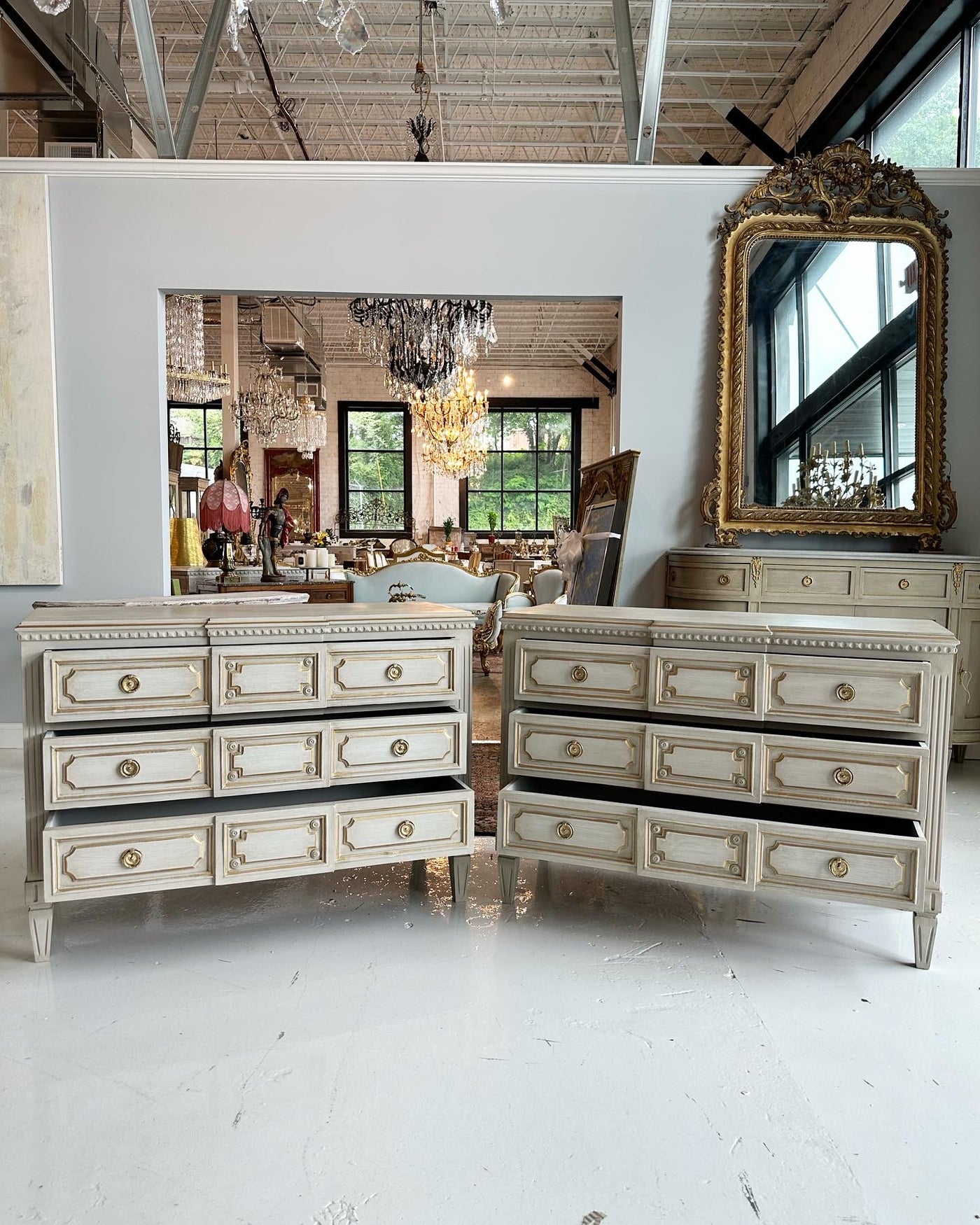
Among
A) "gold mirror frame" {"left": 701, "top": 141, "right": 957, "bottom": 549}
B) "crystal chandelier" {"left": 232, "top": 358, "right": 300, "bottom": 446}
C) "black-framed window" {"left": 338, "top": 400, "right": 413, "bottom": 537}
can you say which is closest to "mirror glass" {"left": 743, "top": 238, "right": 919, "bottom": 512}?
"gold mirror frame" {"left": 701, "top": 141, "right": 957, "bottom": 549}

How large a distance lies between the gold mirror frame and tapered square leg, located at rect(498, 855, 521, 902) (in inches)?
103

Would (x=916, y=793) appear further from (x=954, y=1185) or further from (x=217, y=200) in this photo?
(x=217, y=200)

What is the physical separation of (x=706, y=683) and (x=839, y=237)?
3.40m

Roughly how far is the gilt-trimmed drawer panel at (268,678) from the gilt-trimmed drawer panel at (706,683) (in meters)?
1.01

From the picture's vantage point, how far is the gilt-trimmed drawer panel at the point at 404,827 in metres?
2.61

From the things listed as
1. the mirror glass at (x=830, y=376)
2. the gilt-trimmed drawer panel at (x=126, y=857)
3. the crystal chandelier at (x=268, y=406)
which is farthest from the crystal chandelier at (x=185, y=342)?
the gilt-trimmed drawer panel at (x=126, y=857)

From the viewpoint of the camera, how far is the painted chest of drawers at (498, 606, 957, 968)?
239 cm

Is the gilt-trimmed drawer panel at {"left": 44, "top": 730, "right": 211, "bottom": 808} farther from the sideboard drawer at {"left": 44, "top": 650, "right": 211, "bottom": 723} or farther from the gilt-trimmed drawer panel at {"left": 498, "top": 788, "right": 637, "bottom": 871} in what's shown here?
the gilt-trimmed drawer panel at {"left": 498, "top": 788, "right": 637, "bottom": 871}

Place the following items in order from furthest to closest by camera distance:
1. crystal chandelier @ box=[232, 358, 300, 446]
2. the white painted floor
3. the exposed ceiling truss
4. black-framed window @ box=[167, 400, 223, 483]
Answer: black-framed window @ box=[167, 400, 223, 483]
crystal chandelier @ box=[232, 358, 300, 446]
the exposed ceiling truss
the white painted floor

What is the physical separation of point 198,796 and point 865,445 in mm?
3998

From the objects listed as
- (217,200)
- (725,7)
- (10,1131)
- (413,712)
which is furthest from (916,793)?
(725,7)

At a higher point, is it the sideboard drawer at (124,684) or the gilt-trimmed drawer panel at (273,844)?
the sideboard drawer at (124,684)

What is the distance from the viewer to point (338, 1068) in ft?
6.31

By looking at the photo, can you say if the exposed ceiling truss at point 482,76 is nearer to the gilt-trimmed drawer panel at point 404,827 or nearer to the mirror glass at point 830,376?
the mirror glass at point 830,376
